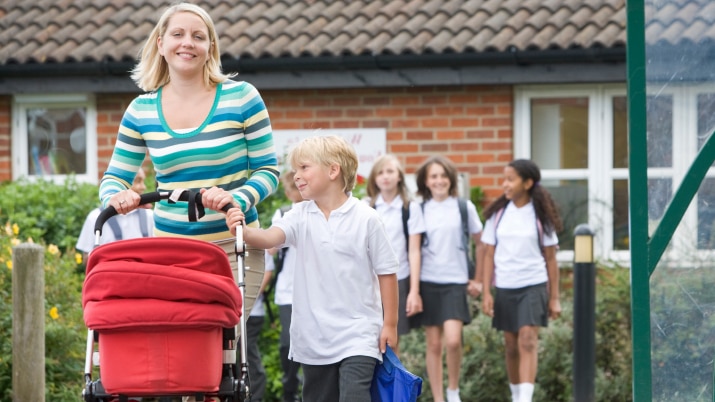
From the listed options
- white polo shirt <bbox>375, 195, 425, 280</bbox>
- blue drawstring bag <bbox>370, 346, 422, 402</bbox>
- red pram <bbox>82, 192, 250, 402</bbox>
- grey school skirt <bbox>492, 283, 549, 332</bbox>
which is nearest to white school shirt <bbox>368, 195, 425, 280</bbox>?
white polo shirt <bbox>375, 195, 425, 280</bbox>

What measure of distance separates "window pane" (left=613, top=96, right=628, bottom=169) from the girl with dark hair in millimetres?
3108

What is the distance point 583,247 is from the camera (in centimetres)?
934

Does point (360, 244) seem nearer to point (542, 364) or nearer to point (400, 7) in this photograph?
point (542, 364)

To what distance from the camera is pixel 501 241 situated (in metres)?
9.47

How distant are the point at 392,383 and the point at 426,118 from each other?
749 cm

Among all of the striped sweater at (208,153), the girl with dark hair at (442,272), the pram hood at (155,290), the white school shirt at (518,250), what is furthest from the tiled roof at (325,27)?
the pram hood at (155,290)

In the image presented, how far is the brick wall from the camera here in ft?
41.1

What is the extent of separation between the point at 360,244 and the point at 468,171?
281 inches

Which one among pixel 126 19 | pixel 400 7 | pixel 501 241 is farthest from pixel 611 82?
pixel 126 19

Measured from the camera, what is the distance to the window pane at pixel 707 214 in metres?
5.05

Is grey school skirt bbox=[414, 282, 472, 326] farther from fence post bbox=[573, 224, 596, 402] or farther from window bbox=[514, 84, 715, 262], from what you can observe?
window bbox=[514, 84, 715, 262]

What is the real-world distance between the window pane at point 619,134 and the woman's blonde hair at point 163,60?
7.62 meters

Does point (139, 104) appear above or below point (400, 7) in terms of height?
below

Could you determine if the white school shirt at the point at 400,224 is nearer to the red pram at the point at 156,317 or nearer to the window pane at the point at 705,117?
the window pane at the point at 705,117
